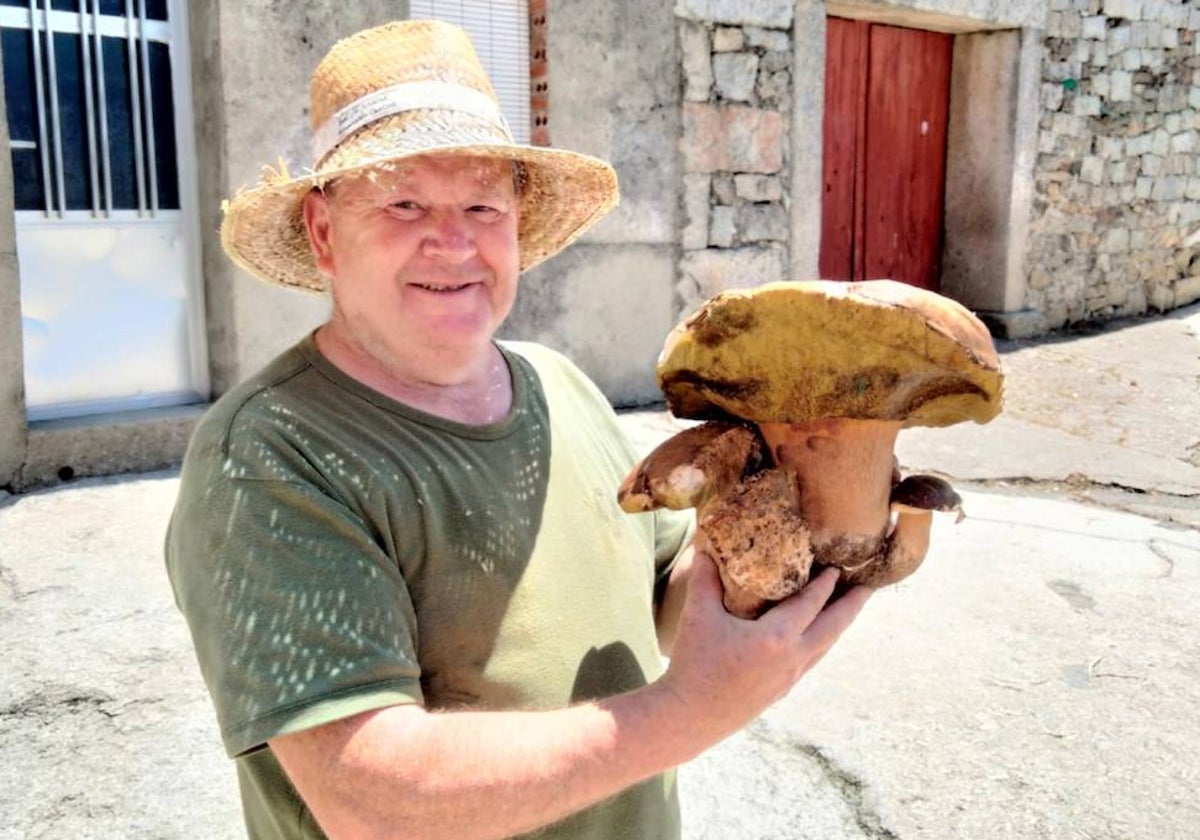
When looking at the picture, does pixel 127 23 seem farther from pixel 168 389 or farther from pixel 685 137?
pixel 685 137

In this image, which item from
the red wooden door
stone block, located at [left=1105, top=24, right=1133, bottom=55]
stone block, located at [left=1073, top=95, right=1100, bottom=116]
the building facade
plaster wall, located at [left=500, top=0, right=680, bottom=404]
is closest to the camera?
the building facade

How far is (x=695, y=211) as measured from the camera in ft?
19.8

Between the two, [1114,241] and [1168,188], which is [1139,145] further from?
[1114,241]

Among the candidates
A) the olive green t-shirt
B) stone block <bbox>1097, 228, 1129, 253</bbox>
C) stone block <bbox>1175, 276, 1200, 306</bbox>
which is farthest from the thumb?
stone block <bbox>1175, 276, 1200, 306</bbox>

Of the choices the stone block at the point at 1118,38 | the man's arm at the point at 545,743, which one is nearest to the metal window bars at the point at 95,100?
the man's arm at the point at 545,743

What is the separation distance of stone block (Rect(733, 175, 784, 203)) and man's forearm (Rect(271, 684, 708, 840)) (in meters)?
5.41

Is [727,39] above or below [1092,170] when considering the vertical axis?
above

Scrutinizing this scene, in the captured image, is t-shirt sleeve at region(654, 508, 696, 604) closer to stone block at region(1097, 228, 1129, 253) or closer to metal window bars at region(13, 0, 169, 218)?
metal window bars at region(13, 0, 169, 218)

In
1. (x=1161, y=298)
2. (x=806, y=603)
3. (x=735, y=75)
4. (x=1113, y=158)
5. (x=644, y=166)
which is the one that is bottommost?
(x=1161, y=298)

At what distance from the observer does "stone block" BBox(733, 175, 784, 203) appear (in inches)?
244

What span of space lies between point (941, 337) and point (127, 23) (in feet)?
14.5

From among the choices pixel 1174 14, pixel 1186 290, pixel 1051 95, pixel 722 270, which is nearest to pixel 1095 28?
pixel 1051 95

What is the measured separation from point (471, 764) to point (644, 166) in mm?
5072

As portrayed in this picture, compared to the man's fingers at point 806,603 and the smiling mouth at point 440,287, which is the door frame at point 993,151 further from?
the man's fingers at point 806,603
